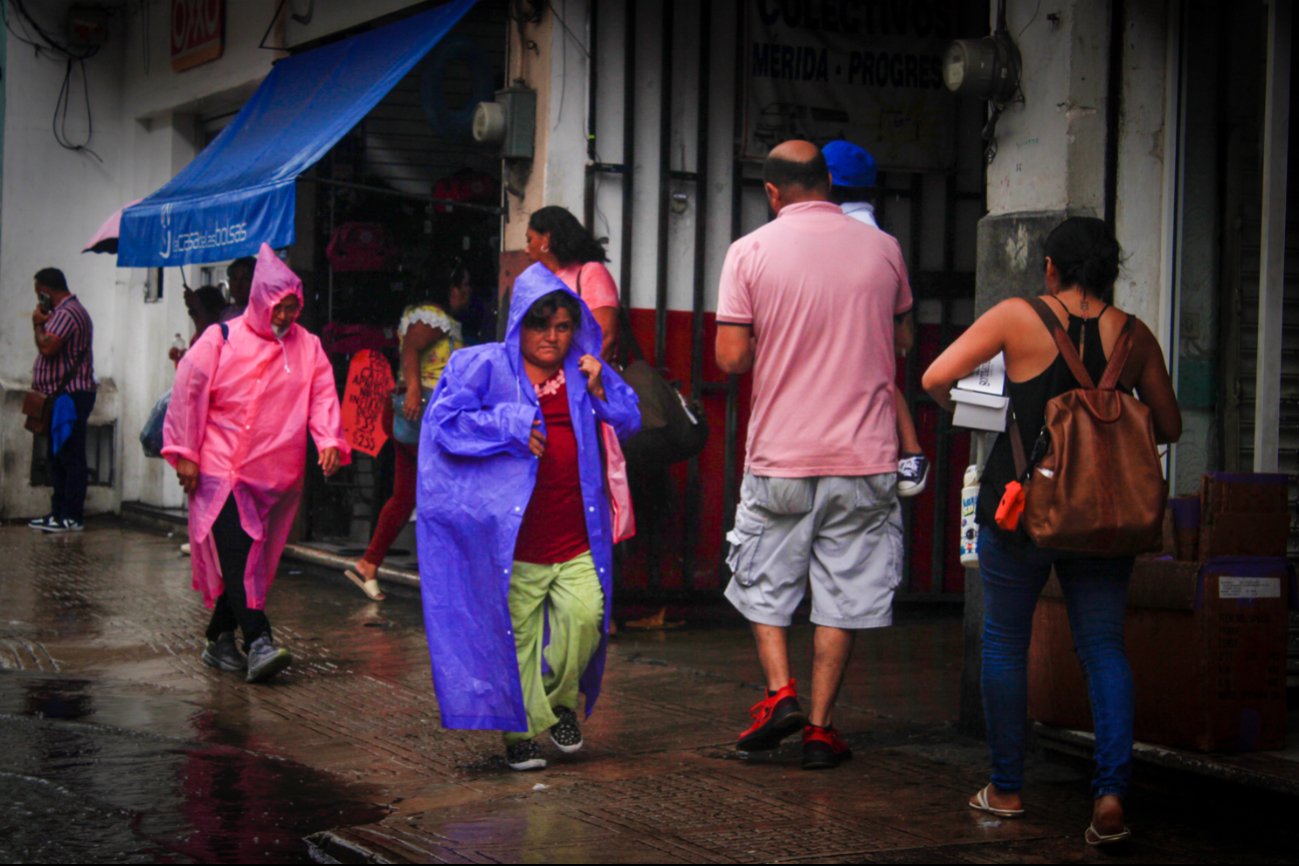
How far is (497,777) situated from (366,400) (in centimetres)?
559

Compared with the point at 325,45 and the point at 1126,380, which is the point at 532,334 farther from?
the point at 325,45

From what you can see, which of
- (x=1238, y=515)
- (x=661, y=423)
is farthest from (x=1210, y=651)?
(x=661, y=423)

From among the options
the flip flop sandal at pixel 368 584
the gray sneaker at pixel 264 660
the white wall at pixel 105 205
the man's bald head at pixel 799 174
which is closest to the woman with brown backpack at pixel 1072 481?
the man's bald head at pixel 799 174

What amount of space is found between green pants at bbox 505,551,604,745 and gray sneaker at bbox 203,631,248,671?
239 centimetres

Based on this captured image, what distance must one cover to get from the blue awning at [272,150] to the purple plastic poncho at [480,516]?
3.86m

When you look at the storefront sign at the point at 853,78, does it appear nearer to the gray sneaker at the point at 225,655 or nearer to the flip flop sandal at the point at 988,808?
the gray sneaker at the point at 225,655

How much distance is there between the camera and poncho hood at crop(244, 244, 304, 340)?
7.68 metres

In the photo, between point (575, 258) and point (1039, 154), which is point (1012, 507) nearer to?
point (1039, 154)

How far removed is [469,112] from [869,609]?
19.1 feet

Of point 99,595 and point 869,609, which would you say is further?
point 99,595

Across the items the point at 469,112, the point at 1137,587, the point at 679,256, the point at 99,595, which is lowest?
the point at 99,595

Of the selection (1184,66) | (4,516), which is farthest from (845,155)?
(4,516)

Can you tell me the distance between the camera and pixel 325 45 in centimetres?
→ 1172

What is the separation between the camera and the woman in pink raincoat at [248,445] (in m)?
7.59
